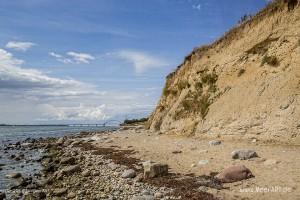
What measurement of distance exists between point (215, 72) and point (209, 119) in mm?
4854

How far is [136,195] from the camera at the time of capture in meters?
12.0

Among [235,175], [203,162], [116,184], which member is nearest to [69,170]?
[116,184]

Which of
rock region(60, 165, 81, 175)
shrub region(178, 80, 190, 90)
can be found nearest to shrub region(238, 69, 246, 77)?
shrub region(178, 80, 190, 90)

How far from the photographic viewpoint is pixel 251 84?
2292 cm

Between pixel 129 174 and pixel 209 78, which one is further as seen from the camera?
pixel 209 78

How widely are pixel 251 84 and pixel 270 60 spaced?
1923 millimetres

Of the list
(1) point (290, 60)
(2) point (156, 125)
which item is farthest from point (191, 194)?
(2) point (156, 125)

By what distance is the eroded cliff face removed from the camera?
19.3 m

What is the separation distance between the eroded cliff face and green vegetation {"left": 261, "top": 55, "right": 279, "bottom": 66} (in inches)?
2.3

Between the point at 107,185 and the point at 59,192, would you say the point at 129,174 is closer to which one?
the point at 107,185

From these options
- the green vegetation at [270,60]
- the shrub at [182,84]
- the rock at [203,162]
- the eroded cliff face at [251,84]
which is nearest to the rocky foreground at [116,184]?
the rock at [203,162]

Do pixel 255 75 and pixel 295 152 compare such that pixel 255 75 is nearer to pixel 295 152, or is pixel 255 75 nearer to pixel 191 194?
pixel 295 152

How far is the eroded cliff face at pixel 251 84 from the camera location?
63.4 feet

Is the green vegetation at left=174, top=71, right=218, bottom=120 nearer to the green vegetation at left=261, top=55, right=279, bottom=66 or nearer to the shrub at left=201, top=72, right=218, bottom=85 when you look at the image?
the shrub at left=201, top=72, right=218, bottom=85
